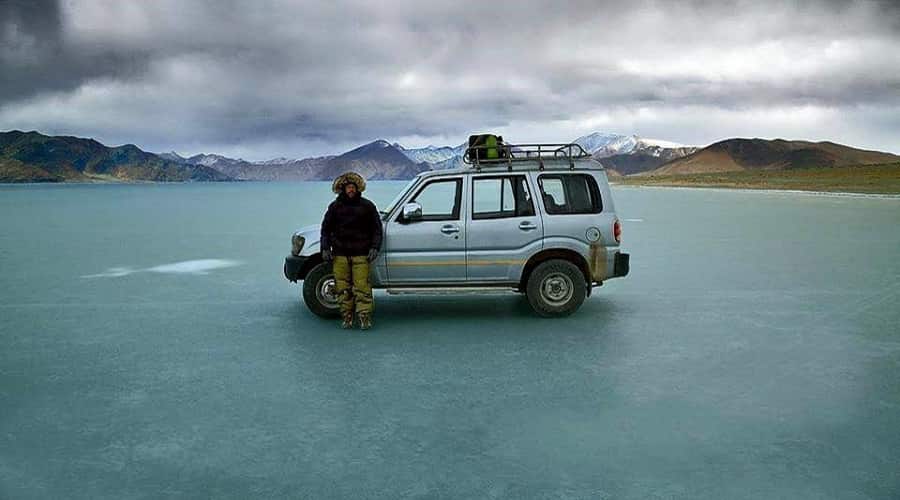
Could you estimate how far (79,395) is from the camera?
20.6 feet

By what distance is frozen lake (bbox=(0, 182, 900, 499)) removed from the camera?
4551 mm

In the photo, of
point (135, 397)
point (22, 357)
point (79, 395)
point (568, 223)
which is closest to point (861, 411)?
point (568, 223)

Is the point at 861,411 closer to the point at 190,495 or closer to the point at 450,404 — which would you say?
the point at 450,404

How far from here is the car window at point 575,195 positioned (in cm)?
956

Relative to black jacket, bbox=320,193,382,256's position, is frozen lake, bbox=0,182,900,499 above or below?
below

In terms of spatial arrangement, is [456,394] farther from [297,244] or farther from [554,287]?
[297,244]

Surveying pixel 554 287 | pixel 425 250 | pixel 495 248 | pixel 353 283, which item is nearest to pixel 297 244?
pixel 353 283

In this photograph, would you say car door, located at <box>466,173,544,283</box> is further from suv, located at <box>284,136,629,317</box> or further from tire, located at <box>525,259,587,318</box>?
tire, located at <box>525,259,587,318</box>

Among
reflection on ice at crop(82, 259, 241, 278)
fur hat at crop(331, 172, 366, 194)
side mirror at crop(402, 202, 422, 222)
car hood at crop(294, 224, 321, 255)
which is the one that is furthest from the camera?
reflection on ice at crop(82, 259, 241, 278)

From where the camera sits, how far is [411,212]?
9273 millimetres

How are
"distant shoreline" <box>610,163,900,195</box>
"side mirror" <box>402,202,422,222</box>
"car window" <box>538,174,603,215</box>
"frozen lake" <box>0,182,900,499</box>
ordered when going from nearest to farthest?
"frozen lake" <box>0,182,900,499</box> < "side mirror" <box>402,202,422,222</box> < "car window" <box>538,174,603,215</box> < "distant shoreline" <box>610,163,900,195</box>

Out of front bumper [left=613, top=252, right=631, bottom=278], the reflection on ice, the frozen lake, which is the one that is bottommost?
the frozen lake

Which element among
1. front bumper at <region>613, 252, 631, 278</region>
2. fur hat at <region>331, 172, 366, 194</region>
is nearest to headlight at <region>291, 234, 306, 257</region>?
fur hat at <region>331, 172, 366, 194</region>

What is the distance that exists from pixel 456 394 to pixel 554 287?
3608mm
